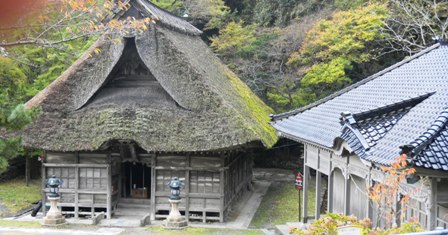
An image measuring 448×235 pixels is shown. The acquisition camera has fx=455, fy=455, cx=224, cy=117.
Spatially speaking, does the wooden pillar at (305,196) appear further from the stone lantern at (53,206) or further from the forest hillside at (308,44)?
the forest hillside at (308,44)

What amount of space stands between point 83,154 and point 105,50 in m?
4.16

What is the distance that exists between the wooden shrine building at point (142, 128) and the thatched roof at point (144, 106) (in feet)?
0.12

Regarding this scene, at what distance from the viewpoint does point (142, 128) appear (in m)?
15.9

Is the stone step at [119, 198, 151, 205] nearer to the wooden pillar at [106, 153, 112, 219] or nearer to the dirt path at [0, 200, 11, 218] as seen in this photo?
the wooden pillar at [106, 153, 112, 219]

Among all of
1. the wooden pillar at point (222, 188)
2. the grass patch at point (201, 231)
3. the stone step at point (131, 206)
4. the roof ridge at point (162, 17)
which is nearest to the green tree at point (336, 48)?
the roof ridge at point (162, 17)

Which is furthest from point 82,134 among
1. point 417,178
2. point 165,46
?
point 417,178

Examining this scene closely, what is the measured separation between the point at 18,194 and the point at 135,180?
635 centimetres

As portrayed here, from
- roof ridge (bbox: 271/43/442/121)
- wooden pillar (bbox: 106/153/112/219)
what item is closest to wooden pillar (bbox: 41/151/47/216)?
wooden pillar (bbox: 106/153/112/219)

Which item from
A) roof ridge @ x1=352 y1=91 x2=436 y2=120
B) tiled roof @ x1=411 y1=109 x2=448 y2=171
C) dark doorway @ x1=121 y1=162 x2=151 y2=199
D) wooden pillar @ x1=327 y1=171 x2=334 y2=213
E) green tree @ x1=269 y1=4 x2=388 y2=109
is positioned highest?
green tree @ x1=269 y1=4 x2=388 y2=109

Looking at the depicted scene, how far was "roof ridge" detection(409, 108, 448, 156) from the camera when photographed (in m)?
6.36

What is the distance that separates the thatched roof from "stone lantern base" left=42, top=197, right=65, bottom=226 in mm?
1796

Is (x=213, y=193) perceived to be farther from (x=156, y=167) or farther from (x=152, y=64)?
(x=152, y=64)

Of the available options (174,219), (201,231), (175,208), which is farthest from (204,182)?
(201,231)

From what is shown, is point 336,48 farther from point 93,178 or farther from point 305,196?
A: point 93,178
